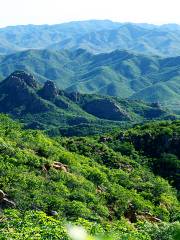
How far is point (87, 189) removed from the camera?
1809 inches

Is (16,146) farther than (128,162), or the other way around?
(128,162)

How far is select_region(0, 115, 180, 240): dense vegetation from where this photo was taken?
28.1 metres

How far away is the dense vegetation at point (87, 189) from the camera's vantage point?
92.1 feet

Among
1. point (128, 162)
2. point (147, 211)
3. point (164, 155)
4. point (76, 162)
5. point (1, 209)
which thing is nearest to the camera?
point (1, 209)

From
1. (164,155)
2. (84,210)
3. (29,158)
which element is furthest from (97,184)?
(164,155)

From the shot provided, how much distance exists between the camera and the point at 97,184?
5056 centimetres

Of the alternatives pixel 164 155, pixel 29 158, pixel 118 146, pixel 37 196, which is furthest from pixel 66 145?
pixel 37 196

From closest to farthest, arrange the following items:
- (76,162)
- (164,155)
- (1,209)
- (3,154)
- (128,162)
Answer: (1,209) → (3,154) → (76,162) → (128,162) → (164,155)

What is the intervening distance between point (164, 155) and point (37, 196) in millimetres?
39020

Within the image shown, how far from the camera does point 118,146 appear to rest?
76250 mm

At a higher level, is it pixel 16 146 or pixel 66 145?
pixel 16 146

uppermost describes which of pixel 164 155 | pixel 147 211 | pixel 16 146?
pixel 16 146

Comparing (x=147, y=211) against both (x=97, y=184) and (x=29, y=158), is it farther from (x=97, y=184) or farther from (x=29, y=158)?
(x=29, y=158)

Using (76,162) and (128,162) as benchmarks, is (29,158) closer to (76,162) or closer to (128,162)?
(76,162)
